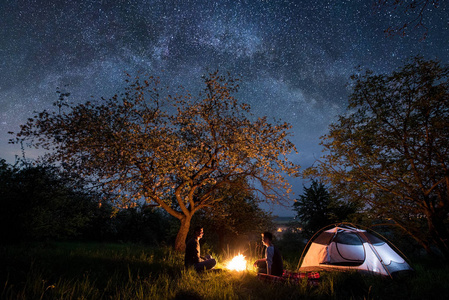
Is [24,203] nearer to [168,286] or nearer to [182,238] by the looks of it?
[182,238]

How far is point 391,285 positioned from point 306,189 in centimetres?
2716

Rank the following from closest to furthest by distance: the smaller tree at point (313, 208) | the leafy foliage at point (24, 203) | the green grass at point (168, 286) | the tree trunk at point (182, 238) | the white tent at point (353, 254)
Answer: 1. the green grass at point (168, 286)
2. the white tent at point (353, 254)
3. the tree trunk at point (182, 238)
4. the leafy foliage at point (24, 203)
5. the smaller tree at point (313, 208)

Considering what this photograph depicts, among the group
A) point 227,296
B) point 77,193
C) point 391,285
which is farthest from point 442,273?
point 77,193

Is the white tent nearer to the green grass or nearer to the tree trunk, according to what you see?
the green grass

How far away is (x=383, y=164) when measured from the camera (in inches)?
461

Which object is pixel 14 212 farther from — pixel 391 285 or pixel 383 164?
pixel 383 164

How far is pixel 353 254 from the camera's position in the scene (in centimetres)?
1105

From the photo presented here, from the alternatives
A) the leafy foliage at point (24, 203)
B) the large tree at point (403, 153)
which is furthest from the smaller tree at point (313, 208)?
the leafy foliage at point (24, 203)

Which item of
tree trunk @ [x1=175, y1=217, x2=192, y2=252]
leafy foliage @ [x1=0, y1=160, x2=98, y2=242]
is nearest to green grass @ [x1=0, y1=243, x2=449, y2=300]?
tree trunk @ [x1=175, y1=217, x2=192, y2=252]

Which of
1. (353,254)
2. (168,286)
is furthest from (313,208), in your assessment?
(168,286)

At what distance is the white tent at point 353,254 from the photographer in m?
9.51

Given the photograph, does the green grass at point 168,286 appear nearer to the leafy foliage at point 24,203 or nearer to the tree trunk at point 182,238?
the tree trunk at point 182,238

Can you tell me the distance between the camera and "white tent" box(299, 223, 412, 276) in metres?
9.51

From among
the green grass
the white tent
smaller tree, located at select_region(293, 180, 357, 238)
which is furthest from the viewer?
smaller tree, located at select_region(293, 180, 357, 238)
